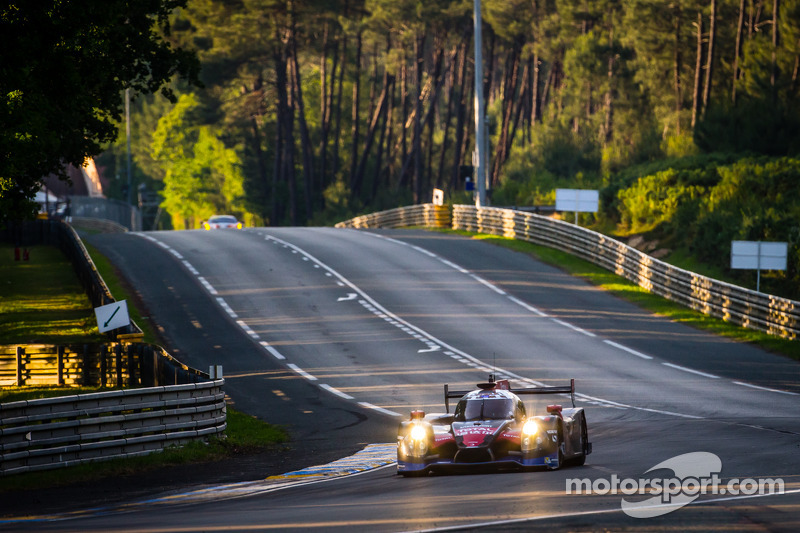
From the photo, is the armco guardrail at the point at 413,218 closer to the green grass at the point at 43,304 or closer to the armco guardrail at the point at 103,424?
the green grass at the point at 43,304

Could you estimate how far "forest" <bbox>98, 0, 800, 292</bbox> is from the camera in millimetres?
50500

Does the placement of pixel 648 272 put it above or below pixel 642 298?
above

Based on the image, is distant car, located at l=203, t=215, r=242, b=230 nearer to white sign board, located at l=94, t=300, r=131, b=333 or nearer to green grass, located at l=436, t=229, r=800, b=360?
green grass, located at l=436, t=229, r=800, b=360

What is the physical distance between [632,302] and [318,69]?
97029 millimetres

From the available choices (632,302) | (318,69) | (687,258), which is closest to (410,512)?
(632,302)

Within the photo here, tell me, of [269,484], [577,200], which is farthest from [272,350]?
[577,200]

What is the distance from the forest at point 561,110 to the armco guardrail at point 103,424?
27179 mm

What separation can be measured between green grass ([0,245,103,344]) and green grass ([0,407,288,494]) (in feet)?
36.9

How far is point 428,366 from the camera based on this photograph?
89.6 ft

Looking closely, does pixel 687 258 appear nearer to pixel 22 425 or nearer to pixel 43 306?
pixel 43 306

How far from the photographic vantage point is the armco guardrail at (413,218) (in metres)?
55.3

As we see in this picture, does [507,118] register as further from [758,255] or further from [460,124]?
[758,255]

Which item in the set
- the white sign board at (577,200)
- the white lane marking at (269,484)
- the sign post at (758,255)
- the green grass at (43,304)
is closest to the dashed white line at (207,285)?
the green grass at (43,304)

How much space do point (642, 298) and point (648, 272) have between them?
1.63 metres
